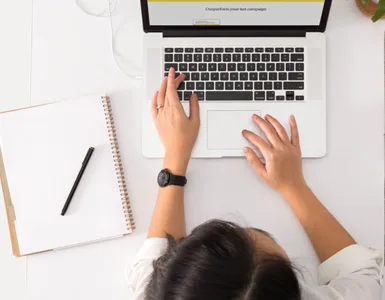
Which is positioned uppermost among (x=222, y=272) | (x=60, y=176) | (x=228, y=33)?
(x=228, y=33)

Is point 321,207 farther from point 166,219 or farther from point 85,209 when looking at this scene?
point 85,209

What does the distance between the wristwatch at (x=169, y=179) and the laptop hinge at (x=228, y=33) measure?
265mm

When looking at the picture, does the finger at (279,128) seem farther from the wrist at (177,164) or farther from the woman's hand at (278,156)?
the wrist at (177,164)

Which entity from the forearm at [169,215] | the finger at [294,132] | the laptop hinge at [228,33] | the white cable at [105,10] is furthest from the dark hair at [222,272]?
the white cable at [105,10]

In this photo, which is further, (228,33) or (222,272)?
(228,33)

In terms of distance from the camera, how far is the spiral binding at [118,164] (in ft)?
3.20

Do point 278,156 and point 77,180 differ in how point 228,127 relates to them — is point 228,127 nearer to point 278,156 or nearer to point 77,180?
point 278,156

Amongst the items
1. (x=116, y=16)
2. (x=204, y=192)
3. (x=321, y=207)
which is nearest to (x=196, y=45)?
(x=116, y=16)

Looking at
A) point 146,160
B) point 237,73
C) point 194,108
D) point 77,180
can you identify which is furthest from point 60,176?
point 237,73

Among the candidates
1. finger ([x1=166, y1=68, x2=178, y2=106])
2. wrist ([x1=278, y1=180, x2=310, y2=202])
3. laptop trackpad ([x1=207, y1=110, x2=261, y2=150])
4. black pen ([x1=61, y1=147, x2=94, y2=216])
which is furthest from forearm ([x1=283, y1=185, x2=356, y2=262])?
black pen ([x1=61, y1=147, x2=94, y2=216])

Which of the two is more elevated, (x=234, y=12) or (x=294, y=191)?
(x=234, y=12)

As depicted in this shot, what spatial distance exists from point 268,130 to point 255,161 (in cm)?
6

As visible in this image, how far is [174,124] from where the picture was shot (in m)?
0.97

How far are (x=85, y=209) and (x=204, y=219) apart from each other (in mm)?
224
